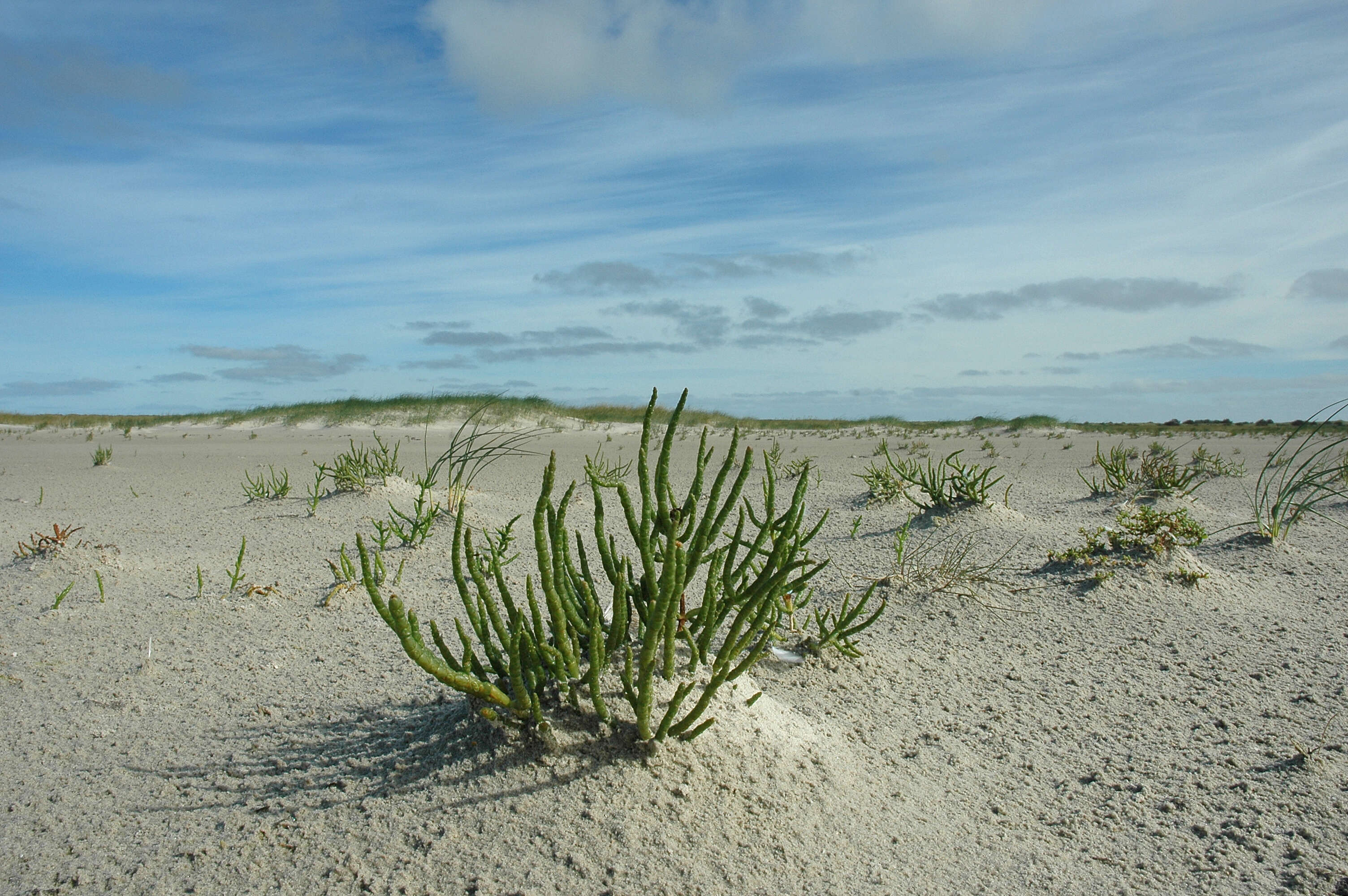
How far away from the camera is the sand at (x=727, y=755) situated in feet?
5.92

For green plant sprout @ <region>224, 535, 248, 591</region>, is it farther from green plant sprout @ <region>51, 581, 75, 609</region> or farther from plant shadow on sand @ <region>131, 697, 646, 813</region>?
plant shadow on sand @ <region>131, 697, 646, 813</region>

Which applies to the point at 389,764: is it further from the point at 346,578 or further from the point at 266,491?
the point at 266,491

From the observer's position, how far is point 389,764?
2.11m

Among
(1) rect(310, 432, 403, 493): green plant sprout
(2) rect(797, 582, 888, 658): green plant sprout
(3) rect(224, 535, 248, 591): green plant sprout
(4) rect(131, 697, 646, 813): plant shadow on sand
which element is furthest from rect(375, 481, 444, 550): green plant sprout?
(2) rect(797, 582, 888, 658): green plant sprout

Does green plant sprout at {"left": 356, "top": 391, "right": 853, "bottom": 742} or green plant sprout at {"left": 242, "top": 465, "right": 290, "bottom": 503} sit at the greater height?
green plant sprout at {"left": 356, "top": 391, "right": 853, "bottom": 742}

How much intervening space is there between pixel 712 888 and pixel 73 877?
1.35 m

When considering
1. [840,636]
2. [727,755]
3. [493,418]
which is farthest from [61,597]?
[493,418]

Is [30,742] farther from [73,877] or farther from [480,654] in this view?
[480,654]

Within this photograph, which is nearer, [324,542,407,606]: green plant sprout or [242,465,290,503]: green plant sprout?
[324,542,407,606]: green plant sprout

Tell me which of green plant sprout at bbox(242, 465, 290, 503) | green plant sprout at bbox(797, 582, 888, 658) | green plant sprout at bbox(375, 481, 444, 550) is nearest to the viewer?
green plant sprout at bbox(797, 582, 888, 658)

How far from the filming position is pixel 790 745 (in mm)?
2182

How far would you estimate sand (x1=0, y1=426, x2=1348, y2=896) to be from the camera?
1804 millimetres

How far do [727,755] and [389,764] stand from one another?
83 cm

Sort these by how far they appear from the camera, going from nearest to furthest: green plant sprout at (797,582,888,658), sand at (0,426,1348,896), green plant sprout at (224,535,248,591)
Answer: sand at (0,426,1348,896), green plant sprout at (797,582,888,658), green plant sprout at (224,535,248,591)
